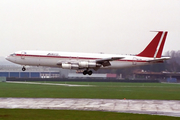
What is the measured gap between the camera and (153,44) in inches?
3031

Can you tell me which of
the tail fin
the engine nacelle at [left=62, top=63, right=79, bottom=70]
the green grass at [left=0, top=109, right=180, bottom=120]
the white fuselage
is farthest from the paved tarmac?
the tail fin

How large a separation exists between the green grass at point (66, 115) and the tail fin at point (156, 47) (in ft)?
105

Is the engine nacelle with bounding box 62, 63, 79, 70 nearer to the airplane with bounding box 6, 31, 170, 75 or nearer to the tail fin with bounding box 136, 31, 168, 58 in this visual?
the airplane with bounding box 6, 31, 170, 75

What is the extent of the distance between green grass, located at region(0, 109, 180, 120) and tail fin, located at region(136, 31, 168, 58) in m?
32.0

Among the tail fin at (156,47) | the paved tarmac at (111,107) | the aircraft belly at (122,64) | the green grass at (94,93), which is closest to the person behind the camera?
the paved tarmac at (111,107)

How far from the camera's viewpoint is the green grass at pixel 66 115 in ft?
→ 130

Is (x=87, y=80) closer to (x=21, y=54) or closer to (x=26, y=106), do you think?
(x=21, y=54)

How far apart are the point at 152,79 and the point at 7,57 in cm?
8229

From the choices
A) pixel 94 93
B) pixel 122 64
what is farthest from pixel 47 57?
pixel 122 64

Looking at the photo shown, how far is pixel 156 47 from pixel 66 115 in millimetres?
38795

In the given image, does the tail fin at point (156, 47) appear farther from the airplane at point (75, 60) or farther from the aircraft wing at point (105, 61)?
the aircraft wing at point (105, 61)

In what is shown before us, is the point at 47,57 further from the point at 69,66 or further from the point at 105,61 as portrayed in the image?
the point at 105,61

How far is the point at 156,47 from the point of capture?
76.4m

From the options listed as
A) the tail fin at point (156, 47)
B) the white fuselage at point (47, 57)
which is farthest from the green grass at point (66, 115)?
the tail fin at point (156, 47)
